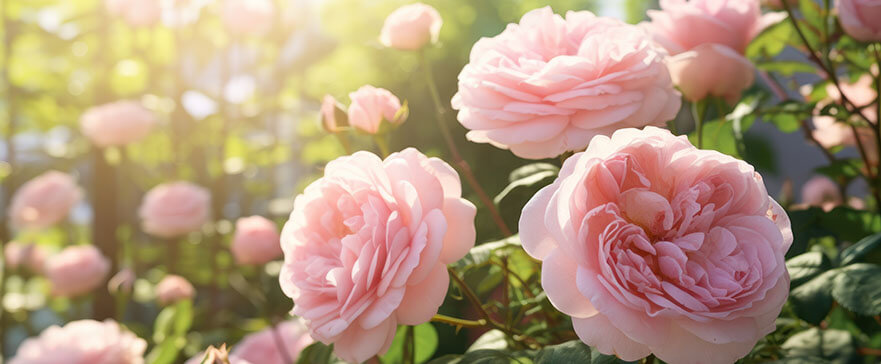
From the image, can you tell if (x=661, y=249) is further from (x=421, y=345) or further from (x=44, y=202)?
(x=44, y=202)

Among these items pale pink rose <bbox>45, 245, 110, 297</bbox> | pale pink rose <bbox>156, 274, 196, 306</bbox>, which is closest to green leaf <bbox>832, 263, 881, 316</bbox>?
pale pink rose <bbox>156, 274, 196, 306</bbox>

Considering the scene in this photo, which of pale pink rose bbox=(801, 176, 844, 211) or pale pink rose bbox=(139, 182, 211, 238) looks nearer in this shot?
pale pink rose bbox=(801, 176, 844, 211)

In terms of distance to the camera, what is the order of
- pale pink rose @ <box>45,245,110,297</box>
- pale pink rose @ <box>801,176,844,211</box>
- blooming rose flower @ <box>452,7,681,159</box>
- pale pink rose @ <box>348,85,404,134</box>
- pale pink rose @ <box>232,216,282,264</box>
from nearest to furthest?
blooming rose flower @ <box>452,7,681,159</box> → pale pink rose @ <box>348,85,404,134</box> → pale pink rose @ <box>232,216,282,264</box> → pale pink rose @ <box>801,176,844,211</box> → pale pink rose @ <box>45,245,110,297</box>

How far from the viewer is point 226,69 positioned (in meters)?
2.05

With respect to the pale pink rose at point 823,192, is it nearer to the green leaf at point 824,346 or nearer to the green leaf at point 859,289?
the green leaf at point 824,346

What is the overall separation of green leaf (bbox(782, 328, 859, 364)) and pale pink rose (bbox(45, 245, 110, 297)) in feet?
4.87

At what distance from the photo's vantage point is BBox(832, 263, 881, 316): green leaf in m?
0.46

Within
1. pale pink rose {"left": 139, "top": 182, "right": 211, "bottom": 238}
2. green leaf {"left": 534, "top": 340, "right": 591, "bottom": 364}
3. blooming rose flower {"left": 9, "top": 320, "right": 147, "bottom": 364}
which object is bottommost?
pale pink rose {"left": 139, "top": 182, "right": 211, "bottom": 238}

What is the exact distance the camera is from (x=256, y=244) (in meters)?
1.10

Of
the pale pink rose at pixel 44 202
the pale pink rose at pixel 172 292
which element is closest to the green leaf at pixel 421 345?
the pale pink rose at pixel 172 292

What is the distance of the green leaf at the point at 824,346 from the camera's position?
1.89ft

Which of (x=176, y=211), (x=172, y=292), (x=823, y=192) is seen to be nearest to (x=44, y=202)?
(x=176, y=211)

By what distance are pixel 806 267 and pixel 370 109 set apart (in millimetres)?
Result: 359

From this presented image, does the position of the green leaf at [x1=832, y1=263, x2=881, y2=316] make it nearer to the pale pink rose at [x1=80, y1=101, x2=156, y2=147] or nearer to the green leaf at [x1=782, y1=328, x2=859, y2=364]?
the green leaf at [x1=782, y1=328, x2=859, y2=364]
